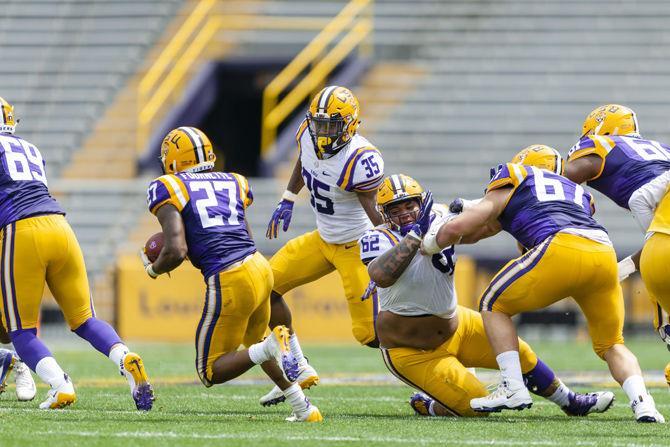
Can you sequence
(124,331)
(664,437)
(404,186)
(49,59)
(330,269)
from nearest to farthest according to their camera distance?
(664,437) → (404,186) → (330,269) → (124,331) → (49,59)

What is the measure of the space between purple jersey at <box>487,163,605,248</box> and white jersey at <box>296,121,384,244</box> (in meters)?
1.34

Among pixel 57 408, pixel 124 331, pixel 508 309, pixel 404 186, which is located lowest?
pixel 124 331

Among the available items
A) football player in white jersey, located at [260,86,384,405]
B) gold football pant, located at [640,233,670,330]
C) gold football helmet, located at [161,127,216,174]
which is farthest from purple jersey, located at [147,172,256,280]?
gold football pant, located at [640,233,670,330]

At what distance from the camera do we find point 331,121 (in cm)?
740

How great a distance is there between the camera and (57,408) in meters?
6.38

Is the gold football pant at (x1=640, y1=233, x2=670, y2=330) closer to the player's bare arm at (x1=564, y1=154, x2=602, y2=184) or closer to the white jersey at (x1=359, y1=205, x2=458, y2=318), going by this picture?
the player's bare arm at (x1=564, y1=154, x2=602, y2=184)

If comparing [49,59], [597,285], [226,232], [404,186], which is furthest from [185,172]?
[49,59]

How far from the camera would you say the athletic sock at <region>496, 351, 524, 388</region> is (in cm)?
587

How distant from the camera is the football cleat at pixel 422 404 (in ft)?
21.6

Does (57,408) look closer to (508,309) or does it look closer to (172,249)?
(172,249)

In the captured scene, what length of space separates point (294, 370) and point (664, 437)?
1.68 metres

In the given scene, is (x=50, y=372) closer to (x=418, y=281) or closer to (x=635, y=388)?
(x=418, y=281)

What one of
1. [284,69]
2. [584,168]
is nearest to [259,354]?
[584,168]

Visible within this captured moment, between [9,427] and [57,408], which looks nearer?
[9,427]
